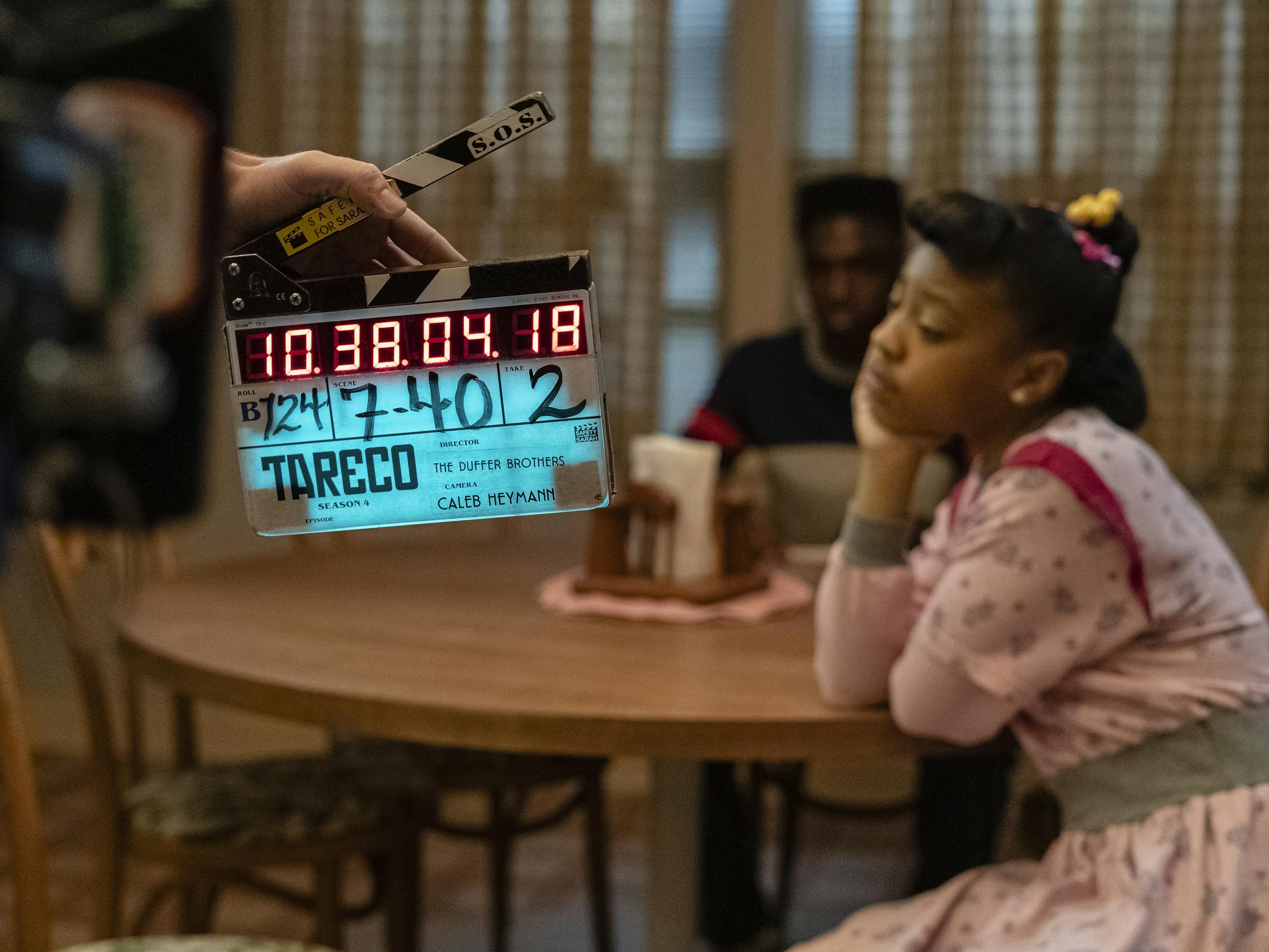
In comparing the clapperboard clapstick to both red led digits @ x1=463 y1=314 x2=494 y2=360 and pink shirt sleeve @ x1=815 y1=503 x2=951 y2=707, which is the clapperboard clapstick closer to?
red led digits @ x1=463 y1=314 x2=494 y2=360

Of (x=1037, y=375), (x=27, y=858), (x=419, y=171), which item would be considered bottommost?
(x=27, y=858)

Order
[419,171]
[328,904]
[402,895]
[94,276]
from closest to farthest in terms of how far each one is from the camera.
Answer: [94,276], [419,171], [328,904], [402,895]

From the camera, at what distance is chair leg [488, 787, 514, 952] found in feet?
6.95

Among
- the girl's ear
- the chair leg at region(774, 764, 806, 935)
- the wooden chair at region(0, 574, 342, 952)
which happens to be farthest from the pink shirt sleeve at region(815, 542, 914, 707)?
the chair leg at region(774, 764, 806, 935)

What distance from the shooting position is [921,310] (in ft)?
3.37

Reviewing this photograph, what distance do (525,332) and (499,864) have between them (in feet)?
6.51

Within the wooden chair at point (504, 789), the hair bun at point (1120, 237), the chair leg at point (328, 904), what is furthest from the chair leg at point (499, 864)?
the hair bun at point (1120, 237)

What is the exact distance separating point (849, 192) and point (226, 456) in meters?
2.02

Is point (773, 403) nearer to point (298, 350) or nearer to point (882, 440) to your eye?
point (882, 440)

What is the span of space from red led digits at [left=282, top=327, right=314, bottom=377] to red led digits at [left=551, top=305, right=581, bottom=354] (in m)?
0.07

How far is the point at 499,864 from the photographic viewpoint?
7.04 feet

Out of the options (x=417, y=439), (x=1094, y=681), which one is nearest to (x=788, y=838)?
(x=1094, y=681)

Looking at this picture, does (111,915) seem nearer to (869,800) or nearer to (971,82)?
(869,800)

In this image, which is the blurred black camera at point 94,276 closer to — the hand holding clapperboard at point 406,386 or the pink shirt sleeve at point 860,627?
the hand holding clapperboard at point 406,386
